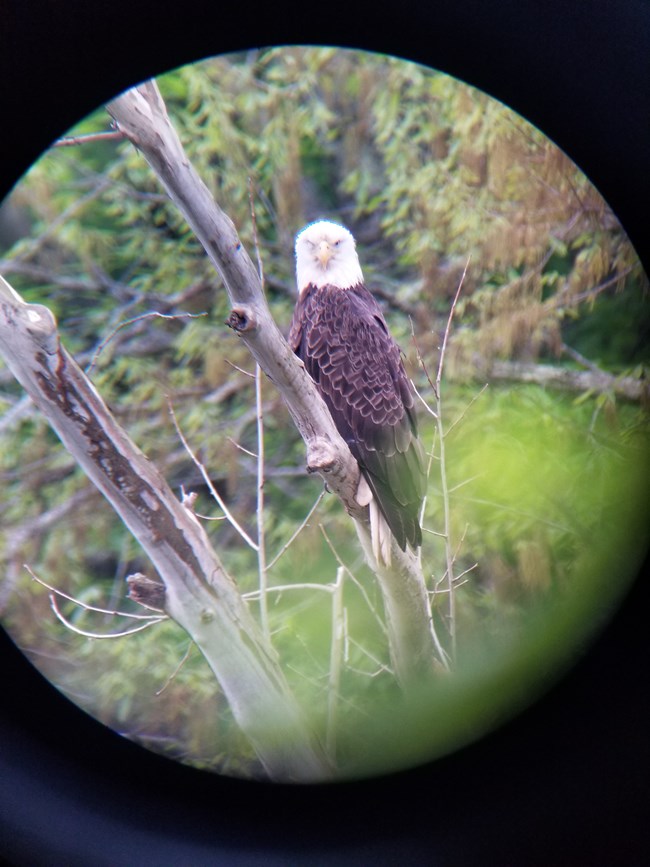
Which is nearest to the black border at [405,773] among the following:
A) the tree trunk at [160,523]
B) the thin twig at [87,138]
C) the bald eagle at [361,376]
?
the thin twig at [87,138]

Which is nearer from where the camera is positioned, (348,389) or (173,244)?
(173,244)

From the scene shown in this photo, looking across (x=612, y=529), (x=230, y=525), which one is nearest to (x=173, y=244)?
(x=230, y=525)

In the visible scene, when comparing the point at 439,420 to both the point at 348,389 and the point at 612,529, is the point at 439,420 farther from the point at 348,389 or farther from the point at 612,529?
the point at 612,529

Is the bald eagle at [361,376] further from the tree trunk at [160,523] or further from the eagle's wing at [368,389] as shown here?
the tree trunk at [160,523]

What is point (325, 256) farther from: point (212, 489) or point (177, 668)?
point (177, 668)

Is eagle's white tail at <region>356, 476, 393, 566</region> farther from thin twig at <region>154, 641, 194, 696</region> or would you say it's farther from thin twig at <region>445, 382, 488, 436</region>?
A: thin twig at <region>154, 641, 194, 696</region>

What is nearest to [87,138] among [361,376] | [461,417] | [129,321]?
[129,321]
